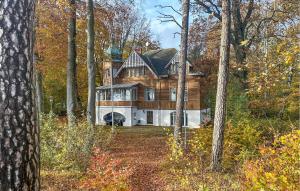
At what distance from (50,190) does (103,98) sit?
1295 inches

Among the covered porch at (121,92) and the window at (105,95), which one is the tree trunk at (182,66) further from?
the window at (105,95)

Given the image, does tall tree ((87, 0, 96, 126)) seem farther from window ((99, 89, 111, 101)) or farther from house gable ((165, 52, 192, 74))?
window ((99, 89, 111, 101))

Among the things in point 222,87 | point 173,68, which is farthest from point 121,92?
point 222,87

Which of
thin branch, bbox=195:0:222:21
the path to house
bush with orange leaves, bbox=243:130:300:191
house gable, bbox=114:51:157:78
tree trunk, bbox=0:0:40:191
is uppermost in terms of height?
thin branch, bbox=195:0:222:21

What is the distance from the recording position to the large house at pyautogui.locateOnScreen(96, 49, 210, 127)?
3612 cm

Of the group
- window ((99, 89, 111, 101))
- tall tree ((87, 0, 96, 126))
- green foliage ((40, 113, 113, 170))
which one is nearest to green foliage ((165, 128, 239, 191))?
green foliage ((40, 113, 113, 170))

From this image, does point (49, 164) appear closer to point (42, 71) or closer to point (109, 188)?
point (109, 188)

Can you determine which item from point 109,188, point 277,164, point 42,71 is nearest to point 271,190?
point 277,164

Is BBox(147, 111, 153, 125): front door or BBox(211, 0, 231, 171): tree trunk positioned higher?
BBox(211, 0, 231, 171): tree trunk

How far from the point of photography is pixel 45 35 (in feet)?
68.3

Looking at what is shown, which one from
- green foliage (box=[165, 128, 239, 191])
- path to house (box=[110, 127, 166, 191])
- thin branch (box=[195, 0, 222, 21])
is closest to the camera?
green foliage (box=[165, 128, 239, 191])

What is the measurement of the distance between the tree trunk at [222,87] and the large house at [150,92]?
2473 centimetres

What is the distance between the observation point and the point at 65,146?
11.2 m

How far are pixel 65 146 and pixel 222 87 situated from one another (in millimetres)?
5472
